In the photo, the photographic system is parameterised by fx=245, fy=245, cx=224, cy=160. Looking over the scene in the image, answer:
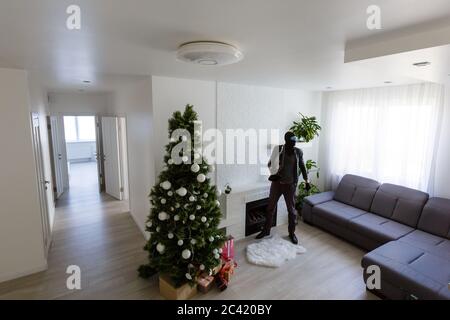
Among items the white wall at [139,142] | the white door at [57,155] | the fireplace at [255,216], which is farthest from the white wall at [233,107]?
the white door at [57,155]

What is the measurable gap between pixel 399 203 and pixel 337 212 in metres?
0.85

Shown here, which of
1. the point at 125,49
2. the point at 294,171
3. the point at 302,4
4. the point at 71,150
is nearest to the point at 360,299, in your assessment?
the point at 294,171

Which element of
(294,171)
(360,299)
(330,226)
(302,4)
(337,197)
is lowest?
(360,299)

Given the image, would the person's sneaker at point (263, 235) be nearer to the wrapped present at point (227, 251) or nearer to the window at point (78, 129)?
the wrapped present at point (227, 251)

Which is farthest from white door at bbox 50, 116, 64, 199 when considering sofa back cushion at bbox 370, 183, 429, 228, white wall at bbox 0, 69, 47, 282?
sofa back cushion at bbox 370, 183, 429, 228

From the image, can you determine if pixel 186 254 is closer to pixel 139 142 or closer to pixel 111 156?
pixel 139 142

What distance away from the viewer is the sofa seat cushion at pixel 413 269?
226 cm

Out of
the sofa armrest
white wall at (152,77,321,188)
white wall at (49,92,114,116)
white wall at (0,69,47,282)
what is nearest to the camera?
white wall at (0,69,47,282)

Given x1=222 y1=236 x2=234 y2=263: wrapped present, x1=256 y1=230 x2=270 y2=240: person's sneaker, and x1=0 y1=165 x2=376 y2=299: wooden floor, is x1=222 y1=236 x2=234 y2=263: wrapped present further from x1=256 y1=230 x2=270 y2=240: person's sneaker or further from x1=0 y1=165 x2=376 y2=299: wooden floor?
x1=256 y1=230 x2=270 y2=240: person's sneaker

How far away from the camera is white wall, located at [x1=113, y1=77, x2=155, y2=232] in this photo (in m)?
3.25

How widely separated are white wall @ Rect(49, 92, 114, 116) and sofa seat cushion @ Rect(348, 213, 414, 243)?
212 inches
